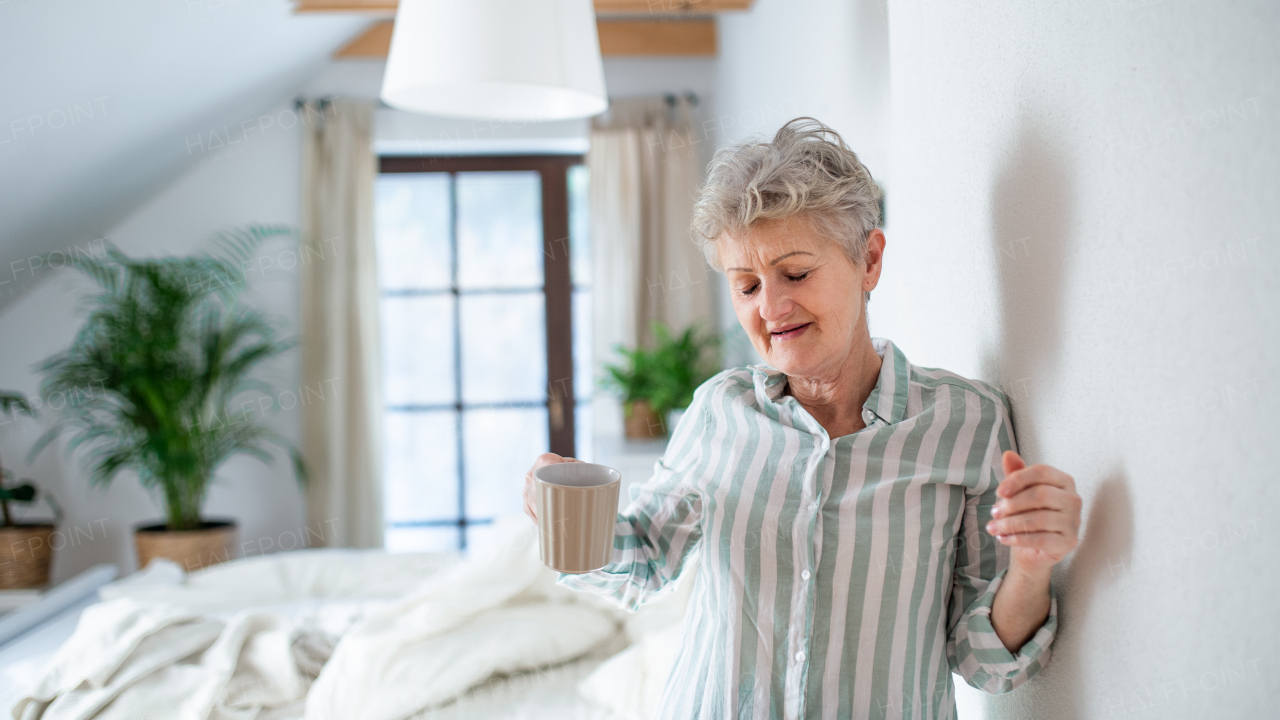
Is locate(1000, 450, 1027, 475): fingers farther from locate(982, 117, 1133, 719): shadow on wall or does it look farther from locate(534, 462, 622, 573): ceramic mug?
locate(534, 462, 622, 573): ceramic mug

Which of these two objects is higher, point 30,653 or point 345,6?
point 345,6

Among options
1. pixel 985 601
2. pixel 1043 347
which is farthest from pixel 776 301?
pixel 985 601

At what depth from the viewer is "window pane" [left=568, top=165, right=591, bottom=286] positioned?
4.12 meters

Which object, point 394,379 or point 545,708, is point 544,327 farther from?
point 545,708

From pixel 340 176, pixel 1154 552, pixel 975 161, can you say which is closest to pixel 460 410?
pixel 340 176

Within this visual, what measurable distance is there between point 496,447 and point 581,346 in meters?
0.65

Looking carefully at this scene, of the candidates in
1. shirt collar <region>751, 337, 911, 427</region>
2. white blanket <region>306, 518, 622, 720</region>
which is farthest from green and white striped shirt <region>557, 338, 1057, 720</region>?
white blanket <region>306, 518, 622, 720</region>

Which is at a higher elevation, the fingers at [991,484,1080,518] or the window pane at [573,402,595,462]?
the fingers at [991,484,1080,518]

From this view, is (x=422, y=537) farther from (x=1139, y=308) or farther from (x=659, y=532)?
(x=1139, y=308)

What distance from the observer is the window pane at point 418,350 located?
13.5 feet

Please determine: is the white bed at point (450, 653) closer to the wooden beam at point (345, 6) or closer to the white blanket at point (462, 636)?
the white blanket at point (462, 636)

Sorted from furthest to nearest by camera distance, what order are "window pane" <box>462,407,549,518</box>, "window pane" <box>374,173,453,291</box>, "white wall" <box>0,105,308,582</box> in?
"window pane" <box>462,407,549,518</box> → "window pane" <box>374,173,453,291</box> → "white wall" <box>0,105,308,582</box>

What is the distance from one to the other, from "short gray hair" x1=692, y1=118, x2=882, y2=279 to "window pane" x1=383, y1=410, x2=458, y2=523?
3431mm

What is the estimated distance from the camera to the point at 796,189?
2.77 feet
